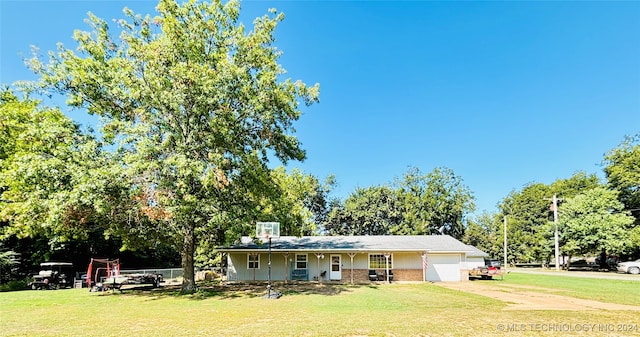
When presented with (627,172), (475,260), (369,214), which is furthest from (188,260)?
(627,172)

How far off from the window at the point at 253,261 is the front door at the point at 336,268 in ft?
16.4

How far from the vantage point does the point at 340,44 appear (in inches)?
697

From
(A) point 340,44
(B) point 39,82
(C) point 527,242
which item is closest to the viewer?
(B) point 39,82

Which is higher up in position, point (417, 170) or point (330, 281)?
point (417, 170)

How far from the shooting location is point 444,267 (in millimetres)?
23859

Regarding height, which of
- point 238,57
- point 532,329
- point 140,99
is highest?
point 238,57

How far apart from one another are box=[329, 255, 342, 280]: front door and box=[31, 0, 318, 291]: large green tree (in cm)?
890

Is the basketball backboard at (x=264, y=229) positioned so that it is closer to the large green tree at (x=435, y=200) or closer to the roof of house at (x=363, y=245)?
the roof of house at (x=363, y=245)

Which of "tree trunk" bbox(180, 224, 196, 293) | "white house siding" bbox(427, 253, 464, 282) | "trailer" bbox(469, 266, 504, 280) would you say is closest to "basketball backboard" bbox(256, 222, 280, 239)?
"tree trunk" bbox(180, 224, 196, 293)

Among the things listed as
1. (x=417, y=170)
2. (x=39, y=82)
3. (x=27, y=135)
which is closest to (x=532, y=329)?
(x=27, y=135)

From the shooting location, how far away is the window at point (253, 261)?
24.0m

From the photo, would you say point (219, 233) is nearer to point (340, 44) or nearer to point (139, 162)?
point (139, 162)

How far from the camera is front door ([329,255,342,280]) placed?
2370 cm

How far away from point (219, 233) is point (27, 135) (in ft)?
28.9
